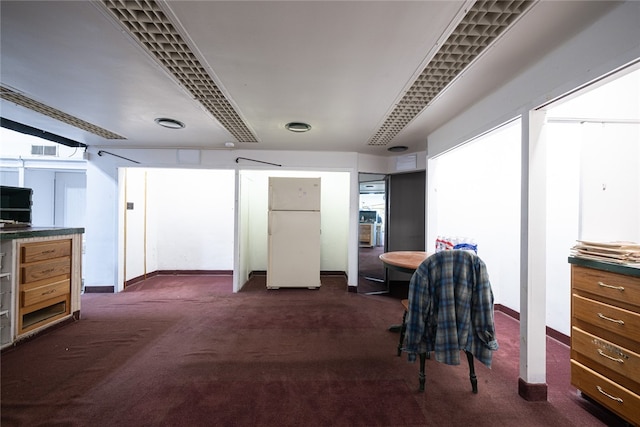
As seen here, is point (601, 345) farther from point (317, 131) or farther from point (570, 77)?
point (317, 131)

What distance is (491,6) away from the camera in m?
1.26

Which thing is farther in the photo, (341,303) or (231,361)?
(341,303)

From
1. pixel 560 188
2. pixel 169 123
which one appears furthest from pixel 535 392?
pixel 169 123

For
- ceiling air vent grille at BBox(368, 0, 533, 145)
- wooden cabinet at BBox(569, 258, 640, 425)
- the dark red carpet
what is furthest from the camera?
the dark red carpet

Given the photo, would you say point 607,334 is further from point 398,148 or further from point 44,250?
point 44,250

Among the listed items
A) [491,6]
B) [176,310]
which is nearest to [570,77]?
[491,6]

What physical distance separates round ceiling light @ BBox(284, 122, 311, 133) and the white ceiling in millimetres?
170

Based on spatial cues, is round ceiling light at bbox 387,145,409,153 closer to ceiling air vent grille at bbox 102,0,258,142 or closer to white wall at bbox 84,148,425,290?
white wall at bbox 84,148,425,290

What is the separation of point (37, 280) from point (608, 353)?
15.9 feet

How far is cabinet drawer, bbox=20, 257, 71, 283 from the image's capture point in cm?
242

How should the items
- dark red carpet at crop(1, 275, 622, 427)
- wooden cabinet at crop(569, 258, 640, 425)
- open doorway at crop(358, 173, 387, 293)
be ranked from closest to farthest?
wooden cabinet at crop(569, 258, 640, 425) < dark red carpet at crop(1, 275, 622, 427) < open doorway at crop(358, 173, 387, 293)

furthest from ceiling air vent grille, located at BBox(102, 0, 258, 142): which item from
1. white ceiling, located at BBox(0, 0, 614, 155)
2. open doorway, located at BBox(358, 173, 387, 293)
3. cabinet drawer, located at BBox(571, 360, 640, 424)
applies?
cabinet drawer, located at BBox(571, 360, 640, 424)

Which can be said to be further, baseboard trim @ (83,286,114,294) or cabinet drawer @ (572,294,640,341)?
baseboard trim @ (83,286,114,294)

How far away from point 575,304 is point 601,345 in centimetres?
26
